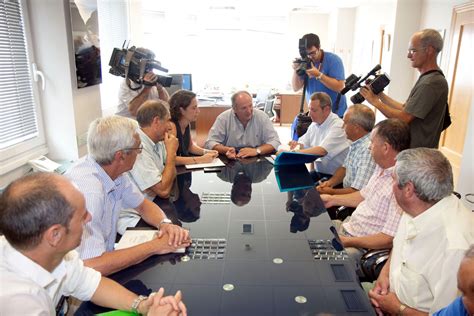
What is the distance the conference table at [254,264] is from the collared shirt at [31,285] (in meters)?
0.09

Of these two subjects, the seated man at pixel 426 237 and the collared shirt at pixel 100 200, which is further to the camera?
the collared shirt at pixel 100 200

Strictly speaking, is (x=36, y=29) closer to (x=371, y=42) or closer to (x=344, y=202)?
(x=344, y=202)

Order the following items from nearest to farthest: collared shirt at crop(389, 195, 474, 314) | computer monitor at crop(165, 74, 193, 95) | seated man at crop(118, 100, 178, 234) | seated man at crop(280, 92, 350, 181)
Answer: collared shirt at crop(389, 195, 474, 314) → seated man at crop(118, 100, 178, 234) → seated man at crop(280, 92, 350, 181) → computer monitor at crop(165, 74, 193, 95)

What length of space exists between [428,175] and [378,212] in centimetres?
58

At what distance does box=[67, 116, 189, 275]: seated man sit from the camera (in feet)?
4.43

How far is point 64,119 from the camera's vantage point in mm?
3137

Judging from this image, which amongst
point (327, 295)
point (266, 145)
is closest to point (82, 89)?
point (266, 145)

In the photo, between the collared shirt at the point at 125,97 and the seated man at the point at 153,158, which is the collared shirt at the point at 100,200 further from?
the collared shirt at the point at 125,97

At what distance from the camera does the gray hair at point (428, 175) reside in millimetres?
1343

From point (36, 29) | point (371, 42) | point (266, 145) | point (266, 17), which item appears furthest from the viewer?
point (266, 17)

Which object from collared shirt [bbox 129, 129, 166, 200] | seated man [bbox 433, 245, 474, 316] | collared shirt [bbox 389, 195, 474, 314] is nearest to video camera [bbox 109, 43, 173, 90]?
collared shirt [bbox 129, 129, 166, 200]

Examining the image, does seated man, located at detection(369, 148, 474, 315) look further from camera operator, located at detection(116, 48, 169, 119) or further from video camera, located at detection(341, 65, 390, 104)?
camera operator, located at detection(116, 48, 169, 119)

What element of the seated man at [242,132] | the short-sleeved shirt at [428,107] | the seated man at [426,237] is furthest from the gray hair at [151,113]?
the short-sleeved shirt at [428,107]

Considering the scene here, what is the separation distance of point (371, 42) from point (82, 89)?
228 inches
